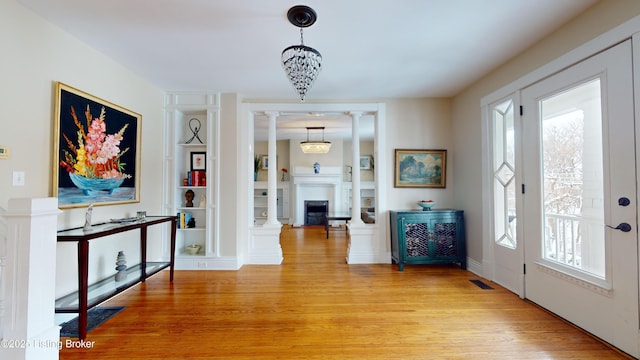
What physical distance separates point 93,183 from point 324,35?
8.80 feet

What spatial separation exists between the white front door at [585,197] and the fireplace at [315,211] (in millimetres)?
5714

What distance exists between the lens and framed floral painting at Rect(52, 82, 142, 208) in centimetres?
233

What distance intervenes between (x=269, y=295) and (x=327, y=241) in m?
2.84

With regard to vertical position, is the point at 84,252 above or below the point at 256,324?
above

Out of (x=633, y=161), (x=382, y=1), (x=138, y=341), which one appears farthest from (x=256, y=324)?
(x=633, y=161)

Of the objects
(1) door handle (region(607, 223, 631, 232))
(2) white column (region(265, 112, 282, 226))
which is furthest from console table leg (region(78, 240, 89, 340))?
(1) door handle (region(607, 223, 631, 232))

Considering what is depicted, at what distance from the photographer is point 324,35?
2398mm

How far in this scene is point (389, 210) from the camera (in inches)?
161

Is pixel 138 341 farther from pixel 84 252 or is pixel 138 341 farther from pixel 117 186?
pixel 117 186

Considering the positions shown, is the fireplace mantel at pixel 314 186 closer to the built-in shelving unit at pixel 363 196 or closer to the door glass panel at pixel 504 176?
the built-in shelving unit at pixel 363 196

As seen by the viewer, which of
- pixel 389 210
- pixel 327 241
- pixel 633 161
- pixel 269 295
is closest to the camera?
pixel 633 161

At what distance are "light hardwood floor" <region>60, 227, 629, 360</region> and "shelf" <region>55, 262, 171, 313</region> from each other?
21cm

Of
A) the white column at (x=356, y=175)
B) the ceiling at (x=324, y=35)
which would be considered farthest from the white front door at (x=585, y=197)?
the white column at (x=356, y=175)

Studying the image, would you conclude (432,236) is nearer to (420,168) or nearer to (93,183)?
(420,168)
